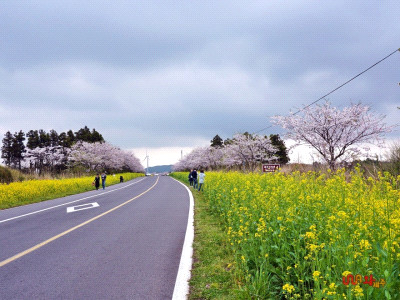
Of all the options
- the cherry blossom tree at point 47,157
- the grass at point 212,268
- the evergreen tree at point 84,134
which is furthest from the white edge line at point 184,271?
the evergreen tree at point 84,134

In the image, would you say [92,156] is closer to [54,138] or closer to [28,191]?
[54,138]

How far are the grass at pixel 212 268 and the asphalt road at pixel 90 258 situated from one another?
370 millimetres

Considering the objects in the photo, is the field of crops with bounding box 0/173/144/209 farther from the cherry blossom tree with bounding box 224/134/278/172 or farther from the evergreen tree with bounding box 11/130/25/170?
the evergreen tree with bounding box 11/130/25/170

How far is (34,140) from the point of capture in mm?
78812

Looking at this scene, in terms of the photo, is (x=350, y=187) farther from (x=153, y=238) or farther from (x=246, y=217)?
(x=153, y=238)

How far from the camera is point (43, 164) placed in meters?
72.4

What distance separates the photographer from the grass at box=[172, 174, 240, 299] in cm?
387

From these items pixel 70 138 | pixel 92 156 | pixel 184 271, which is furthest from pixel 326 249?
pixel 70 138

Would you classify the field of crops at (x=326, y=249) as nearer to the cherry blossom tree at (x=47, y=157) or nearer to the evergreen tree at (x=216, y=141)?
the cherry blossom tree at (x=47, y=157)

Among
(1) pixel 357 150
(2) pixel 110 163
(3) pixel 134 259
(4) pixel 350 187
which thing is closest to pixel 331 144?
(1) pixel 357 150

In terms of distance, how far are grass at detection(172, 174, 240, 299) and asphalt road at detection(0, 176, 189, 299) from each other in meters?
0.37

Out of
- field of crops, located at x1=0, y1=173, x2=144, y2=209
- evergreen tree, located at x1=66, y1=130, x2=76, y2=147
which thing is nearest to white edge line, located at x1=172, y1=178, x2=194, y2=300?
field of crops, located at x1=0, y1=173, x2=144, y2=209

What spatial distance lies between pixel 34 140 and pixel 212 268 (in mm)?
87087

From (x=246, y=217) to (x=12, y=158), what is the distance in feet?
293
